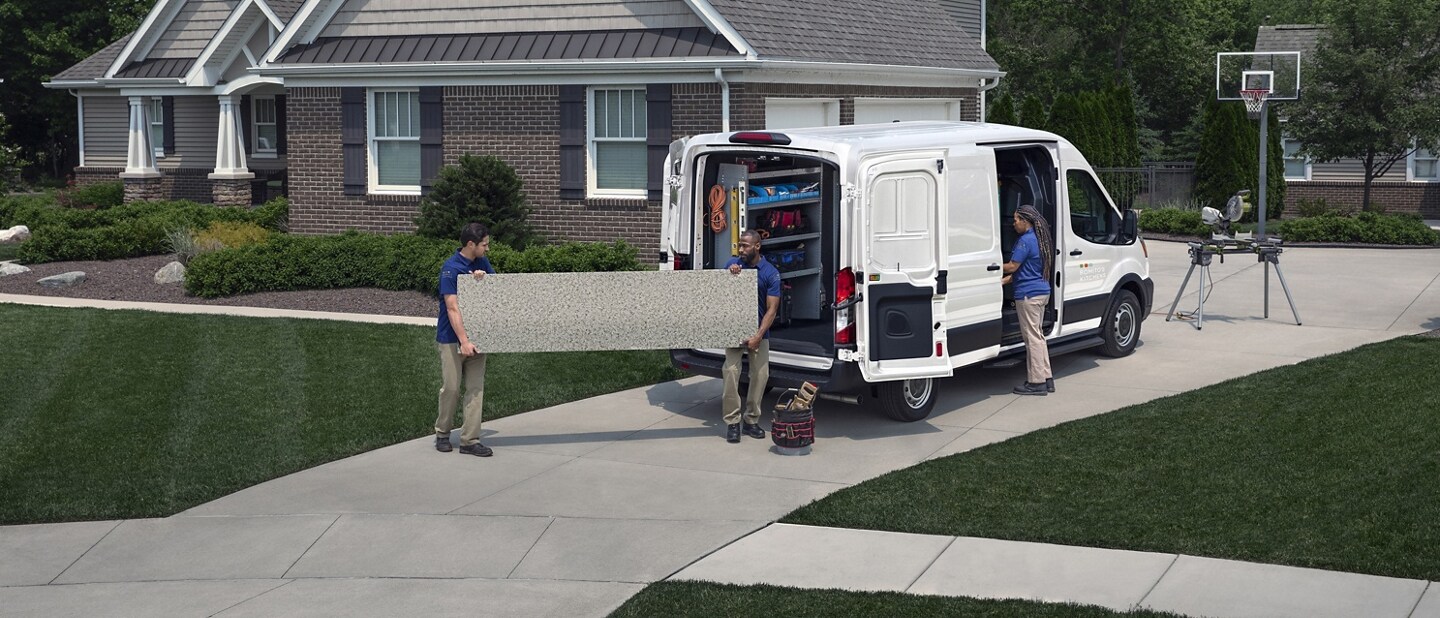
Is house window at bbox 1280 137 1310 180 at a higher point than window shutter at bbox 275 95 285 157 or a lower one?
lower

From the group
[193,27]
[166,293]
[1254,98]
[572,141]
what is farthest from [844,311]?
[193,27]

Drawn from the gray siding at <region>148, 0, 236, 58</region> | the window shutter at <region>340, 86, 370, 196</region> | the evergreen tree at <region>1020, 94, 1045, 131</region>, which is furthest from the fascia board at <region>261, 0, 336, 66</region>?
the evergreen tree at <region>1020, 94, 1045, 131</region>

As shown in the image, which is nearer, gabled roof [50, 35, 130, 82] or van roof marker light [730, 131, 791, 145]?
van roof marker light [730, 131, 791, 145]

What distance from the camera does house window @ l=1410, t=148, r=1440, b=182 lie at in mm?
37062

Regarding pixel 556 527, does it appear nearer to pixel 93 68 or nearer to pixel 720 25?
pixel 720 25

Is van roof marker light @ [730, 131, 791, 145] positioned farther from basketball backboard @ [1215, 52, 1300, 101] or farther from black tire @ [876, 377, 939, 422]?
basketball backboard @ [1215, 52, 1300, 101]

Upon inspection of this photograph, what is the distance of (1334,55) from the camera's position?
31.8 m

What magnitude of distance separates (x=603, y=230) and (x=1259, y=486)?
13.6 m

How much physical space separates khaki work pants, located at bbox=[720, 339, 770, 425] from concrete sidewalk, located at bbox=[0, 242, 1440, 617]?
0.85ft

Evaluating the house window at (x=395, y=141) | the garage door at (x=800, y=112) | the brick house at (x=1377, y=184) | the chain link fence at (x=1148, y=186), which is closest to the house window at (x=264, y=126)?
the house window at (x=395, y=141)

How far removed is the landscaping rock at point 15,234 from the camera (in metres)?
28.6

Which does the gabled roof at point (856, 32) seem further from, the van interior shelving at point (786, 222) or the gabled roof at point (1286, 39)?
the gabled roof at point (1286, 39)

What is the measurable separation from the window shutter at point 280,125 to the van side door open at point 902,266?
85.2 ft

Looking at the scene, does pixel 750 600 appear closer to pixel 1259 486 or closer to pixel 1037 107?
pixel 1259 486
